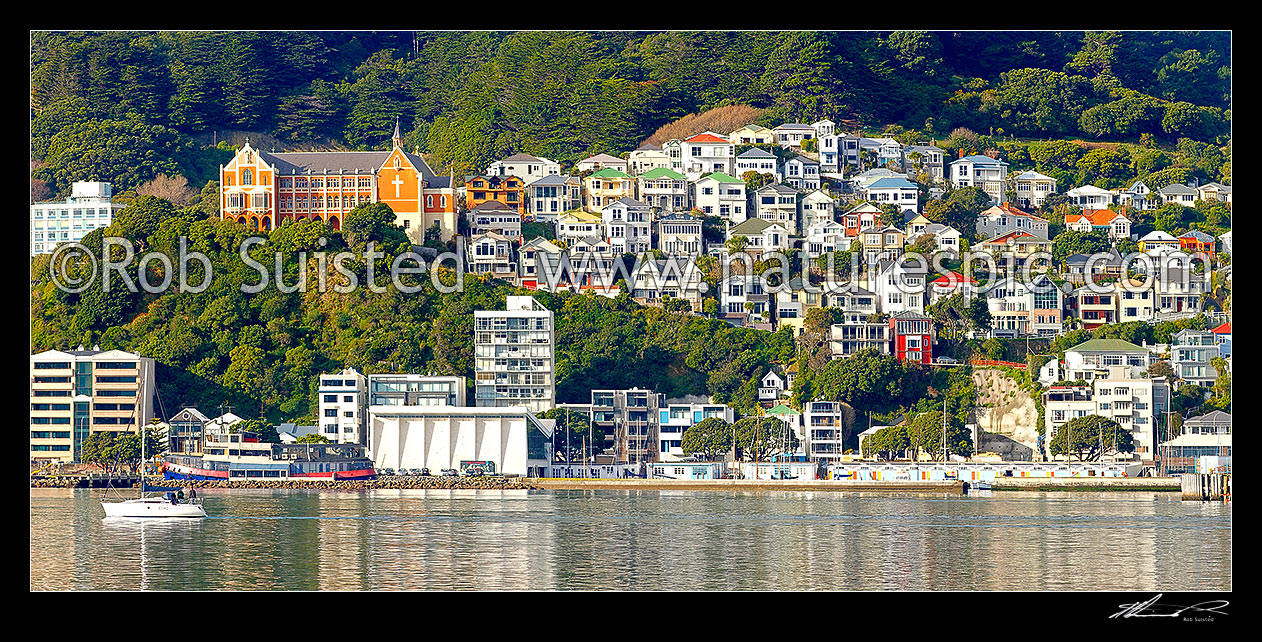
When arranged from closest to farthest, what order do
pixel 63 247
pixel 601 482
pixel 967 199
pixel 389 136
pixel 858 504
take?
pixel 858 504 < pixel 601 482 < pixel 63 247 < pixel 967 199 < pixel 389 136

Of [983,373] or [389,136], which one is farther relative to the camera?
[389,136]

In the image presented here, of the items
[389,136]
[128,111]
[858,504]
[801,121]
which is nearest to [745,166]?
[801,121]

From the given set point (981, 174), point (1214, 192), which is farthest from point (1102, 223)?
point (981, 174)

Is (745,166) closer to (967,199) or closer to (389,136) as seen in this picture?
(967,199)

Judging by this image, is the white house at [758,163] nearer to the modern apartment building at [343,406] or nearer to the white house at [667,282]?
the white house at [667,282]

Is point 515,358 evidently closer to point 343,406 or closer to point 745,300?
point 343,406

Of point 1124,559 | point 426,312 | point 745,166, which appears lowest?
point 1124,559

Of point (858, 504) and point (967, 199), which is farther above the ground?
point (967, 199)

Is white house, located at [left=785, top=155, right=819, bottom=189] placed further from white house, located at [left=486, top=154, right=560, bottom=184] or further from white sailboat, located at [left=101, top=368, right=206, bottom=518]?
white sailboat, located at [left=101, top=368, right=206, bottom=518]
